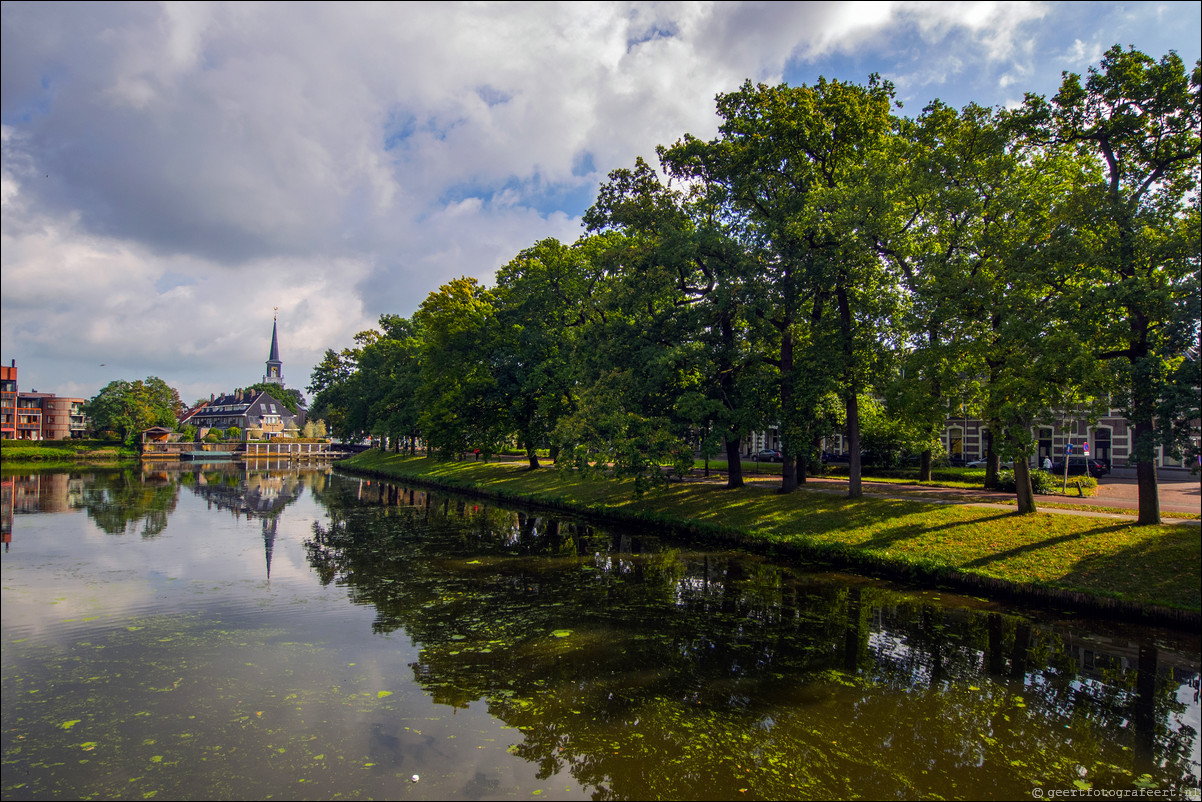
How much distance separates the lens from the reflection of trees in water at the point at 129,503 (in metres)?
24.6

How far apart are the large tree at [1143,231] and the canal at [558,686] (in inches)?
214

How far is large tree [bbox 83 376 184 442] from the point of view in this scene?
93.1 meters

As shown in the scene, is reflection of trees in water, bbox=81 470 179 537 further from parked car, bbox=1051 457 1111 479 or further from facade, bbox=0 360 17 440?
facade, bbox=0 360 17 440

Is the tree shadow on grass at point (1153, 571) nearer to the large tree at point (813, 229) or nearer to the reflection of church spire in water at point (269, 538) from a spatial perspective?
the large tree at point (813, 229)

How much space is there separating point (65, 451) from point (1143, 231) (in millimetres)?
92915

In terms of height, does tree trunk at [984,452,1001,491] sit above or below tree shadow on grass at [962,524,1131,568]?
above

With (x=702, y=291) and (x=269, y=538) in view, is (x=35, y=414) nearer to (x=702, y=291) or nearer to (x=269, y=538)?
(x=269, y=538)

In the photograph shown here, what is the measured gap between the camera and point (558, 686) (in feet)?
32.7

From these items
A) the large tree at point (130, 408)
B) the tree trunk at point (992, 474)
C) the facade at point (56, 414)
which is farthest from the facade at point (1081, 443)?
the facade at point (56, 414)

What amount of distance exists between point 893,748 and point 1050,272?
46.0 feet

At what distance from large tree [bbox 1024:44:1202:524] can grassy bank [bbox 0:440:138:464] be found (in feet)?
271

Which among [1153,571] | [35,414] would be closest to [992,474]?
[1153,571]

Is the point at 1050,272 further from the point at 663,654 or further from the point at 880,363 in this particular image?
the point at 663,654

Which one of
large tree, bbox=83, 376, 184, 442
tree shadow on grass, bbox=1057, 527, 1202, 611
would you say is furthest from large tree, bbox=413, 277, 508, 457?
large tree, bbox=83, 376, 184, 442
